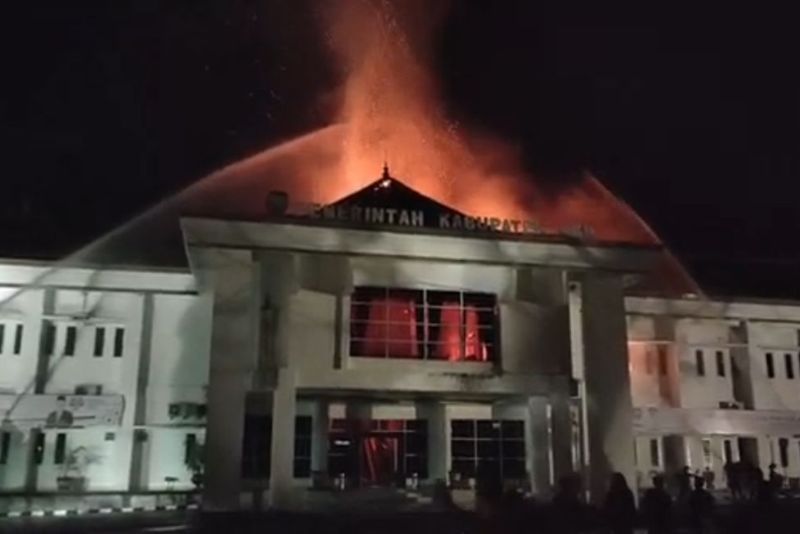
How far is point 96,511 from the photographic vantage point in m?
21.8

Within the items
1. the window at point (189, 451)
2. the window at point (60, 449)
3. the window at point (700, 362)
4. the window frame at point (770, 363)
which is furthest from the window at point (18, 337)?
the window frame at point (770, 363)

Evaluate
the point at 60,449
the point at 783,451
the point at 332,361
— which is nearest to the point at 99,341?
the point at 60,449

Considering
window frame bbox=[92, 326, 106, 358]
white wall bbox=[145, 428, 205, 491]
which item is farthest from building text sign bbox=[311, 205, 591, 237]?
window frame bbox=[92, 326, 106, 358]

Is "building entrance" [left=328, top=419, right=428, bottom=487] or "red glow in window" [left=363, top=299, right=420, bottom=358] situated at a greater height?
"red glow in window" [left=363, top=299, right=420, bottom=358]

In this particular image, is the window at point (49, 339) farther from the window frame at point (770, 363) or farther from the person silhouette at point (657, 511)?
the window frame at point (770, 363)

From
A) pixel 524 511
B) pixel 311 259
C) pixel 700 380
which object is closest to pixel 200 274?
pixel 311 259

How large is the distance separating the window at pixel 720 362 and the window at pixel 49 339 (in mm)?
24080

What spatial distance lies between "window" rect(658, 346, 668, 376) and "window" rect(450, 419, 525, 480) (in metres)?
9.54

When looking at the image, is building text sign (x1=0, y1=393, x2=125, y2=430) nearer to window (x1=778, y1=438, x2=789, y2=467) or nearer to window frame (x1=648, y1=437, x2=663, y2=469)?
window frame (x1=648, y1=437, x2=663, y2=469)

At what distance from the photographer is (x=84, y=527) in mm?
16703

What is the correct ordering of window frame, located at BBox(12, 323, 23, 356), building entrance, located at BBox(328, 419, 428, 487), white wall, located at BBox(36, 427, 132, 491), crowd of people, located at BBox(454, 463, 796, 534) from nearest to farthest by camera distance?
crowd of people, located at BBox(454, 463, 796, 534) → building entrance, located at BBox(328, 419, 428, 487) → white wall, located at BBox(36, 427, 132, 491) → window frame, located at BBox(12, 323, 23, 356)

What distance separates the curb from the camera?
20.5 meters

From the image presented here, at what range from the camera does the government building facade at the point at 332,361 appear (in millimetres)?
19297

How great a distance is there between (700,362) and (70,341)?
2279 centimetres
